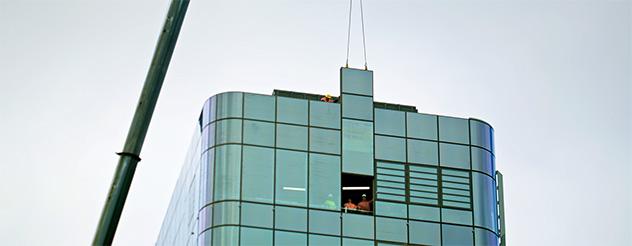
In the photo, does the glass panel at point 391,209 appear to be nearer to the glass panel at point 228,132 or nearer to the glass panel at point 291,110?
the glass panel at point 291,110

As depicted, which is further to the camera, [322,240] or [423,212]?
[423,212]

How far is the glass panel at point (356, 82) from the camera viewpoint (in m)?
80.5

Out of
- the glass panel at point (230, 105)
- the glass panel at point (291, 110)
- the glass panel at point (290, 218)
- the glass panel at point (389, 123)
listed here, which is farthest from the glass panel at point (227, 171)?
the glass panel at point (389, 123)

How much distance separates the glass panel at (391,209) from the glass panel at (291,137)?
15.9ft

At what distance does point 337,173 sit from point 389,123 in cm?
442

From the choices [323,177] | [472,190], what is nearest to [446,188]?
[472,190]

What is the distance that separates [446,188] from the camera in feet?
260

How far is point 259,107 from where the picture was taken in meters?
78.1

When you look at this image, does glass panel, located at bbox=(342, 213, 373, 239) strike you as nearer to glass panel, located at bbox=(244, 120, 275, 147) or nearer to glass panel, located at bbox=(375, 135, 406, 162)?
glass panel, located at bbox=(375, 135, 406, 162)

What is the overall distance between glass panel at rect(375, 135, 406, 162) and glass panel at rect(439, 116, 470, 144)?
2.48 meters

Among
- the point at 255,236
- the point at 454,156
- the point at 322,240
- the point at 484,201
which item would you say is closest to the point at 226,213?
the point at 255,236

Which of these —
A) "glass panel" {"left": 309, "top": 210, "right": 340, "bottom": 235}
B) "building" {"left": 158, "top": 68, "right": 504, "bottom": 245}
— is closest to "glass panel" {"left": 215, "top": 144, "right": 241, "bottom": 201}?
"building" {"left": 158, "top": 68, "right": 504, "bottom": 245}

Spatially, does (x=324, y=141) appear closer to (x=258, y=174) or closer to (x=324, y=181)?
(x=324, y=181)

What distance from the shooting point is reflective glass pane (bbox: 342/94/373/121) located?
262ft
